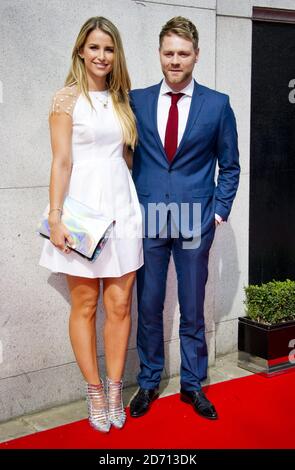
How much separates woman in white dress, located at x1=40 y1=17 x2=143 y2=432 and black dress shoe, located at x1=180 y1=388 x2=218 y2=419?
0.50 m

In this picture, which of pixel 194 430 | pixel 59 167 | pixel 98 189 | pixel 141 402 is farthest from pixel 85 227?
pixel 194 430

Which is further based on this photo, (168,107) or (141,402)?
(141,402)

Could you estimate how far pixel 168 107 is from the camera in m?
3.74

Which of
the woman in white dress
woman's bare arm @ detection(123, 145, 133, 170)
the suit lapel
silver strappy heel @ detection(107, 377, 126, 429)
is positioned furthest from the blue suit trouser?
the suit lapel

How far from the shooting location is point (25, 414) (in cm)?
406

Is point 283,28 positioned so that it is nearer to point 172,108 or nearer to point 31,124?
point 172,108

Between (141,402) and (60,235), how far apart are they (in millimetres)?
1310

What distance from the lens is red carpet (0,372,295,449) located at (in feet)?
11.8

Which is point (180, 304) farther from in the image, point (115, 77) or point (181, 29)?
point (181, 29)

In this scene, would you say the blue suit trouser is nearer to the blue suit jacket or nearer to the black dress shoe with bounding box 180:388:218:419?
the black dress shoe with bounding box 180:388:218:419

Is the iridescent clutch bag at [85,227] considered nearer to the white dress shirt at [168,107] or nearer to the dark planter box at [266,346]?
the white dress shirt at [168,107]

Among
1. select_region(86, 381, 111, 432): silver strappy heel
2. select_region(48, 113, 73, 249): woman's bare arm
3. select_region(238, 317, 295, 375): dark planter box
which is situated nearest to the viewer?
select_region(48, 113, 73, 249): woman's bare arm

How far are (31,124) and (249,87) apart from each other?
74.1 inches
